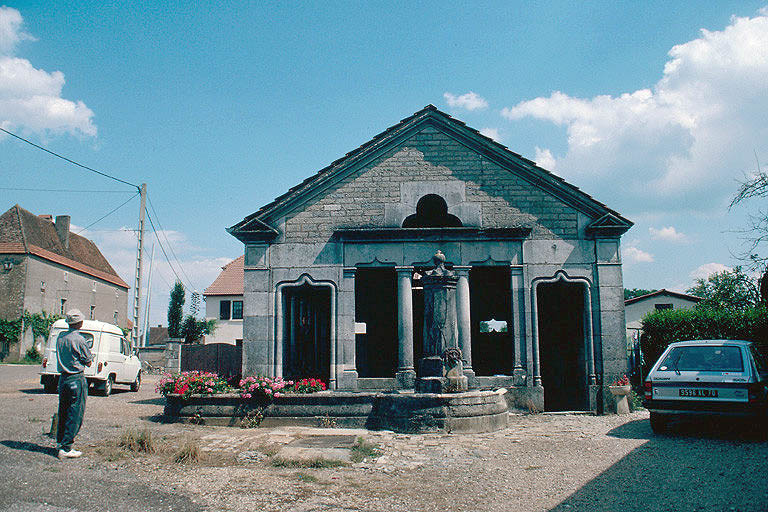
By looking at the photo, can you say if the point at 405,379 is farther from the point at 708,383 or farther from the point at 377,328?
the point at 377,328

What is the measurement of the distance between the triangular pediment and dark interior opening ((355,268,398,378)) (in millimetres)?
6333

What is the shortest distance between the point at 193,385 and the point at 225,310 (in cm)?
3141

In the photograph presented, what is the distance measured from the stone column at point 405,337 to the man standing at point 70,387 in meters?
7.41

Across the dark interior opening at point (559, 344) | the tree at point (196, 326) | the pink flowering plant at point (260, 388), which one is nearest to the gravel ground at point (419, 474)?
the pink flowering plant at point (260, 388)

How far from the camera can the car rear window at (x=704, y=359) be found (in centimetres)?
880

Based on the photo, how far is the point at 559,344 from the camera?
16.5m

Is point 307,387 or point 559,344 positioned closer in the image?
point 307,387

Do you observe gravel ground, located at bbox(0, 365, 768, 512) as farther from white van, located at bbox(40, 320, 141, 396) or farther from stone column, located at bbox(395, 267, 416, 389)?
white van, located at bbox(40, 320, 141, 396)

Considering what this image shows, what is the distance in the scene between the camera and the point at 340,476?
657 centimetres

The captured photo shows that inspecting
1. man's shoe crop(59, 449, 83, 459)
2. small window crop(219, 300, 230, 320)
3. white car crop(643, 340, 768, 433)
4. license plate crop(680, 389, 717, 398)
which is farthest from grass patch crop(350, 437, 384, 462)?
small window crop(219, 300, 230, 320)

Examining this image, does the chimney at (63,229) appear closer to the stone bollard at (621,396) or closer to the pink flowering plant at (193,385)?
the pink flowering plant at (193,385)

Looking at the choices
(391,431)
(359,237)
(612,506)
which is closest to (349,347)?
(359,237)

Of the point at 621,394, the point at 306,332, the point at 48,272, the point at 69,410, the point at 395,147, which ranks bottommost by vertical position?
the point at 621,394

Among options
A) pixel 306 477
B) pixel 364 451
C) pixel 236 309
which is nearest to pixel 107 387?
pixel 364 451
